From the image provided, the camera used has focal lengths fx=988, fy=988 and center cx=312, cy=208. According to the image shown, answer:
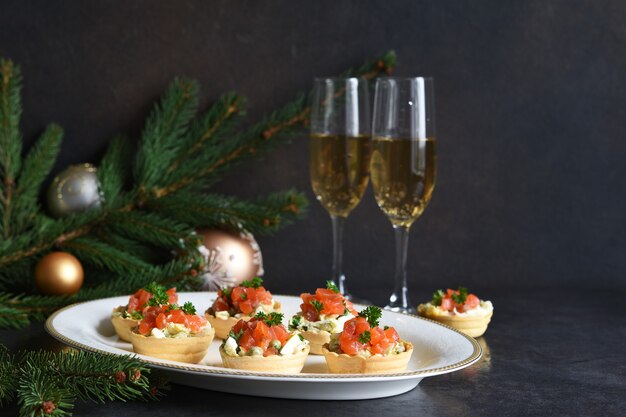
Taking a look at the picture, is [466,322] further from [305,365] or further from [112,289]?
[112,289]

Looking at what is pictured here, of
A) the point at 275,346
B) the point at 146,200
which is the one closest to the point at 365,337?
the point at 275,346

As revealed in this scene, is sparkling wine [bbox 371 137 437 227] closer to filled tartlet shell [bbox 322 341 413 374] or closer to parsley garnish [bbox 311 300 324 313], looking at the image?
parsley garnish [bbox 311 300 324 313]

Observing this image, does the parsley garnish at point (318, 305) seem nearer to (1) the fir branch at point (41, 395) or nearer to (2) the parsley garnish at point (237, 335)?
(2) the parsley garnish at point (237, 335)

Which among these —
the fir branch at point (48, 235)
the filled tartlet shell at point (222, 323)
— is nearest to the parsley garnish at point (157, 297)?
the filled tartlet shell at point (222, 323)

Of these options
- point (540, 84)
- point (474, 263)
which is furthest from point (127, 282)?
point (540, 84)

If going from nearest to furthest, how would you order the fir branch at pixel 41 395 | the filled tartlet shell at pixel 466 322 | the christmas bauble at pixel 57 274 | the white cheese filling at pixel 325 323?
the fir branch at pixel 41 395
the white cheese filling at pixel 325 323
the filled tartlet shell at pixel 466 322
the christmas bauble at pixel 57 274

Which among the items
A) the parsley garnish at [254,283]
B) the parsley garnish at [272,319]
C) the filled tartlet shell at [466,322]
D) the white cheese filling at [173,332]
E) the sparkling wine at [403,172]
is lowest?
the filled tartlet shell at [466,322]
